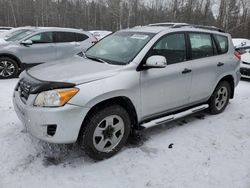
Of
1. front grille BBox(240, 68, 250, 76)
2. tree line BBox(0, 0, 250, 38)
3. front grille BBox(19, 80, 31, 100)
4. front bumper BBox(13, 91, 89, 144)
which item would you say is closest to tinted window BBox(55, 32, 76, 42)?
front grille BBox(19, 80, 31, 100)

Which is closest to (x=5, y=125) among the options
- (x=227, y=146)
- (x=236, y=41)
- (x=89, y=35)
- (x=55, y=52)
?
(x=227, y=146)

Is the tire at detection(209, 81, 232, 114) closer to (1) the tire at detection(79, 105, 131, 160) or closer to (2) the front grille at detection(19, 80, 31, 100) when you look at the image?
(1) the tire at detection(79, 105, 131, 160)

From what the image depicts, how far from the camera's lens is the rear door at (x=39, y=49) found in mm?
7945

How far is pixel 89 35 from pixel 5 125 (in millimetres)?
5698

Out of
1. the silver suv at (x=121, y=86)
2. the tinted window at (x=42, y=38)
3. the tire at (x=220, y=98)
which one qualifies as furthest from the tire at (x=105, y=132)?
the tinted window at (x=42, y=38)

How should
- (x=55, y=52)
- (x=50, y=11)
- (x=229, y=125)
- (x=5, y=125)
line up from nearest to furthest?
(x=5, y=125) < (x=229, y=125) < (x=55, y=52) < (x=50, y=11)

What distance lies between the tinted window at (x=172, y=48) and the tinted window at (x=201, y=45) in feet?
0.81

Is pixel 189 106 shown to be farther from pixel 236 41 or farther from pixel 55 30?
pixel 236 41

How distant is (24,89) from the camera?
3250mm

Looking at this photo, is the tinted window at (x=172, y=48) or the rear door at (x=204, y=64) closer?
the tinted window at (x=172, y=48)

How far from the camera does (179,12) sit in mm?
41375

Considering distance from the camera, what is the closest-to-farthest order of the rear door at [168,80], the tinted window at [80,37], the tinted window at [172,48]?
1. the rear door at [168,80]
2. the tinted window at [172,48]
3. the tinted window at [80,37]

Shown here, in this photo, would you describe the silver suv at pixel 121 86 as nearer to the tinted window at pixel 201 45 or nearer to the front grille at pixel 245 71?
→ the tinted window at pixel 201 45

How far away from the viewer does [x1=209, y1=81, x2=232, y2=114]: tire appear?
5.06 meters
